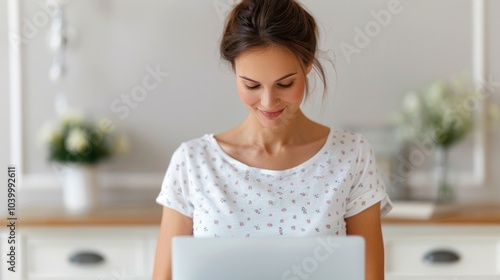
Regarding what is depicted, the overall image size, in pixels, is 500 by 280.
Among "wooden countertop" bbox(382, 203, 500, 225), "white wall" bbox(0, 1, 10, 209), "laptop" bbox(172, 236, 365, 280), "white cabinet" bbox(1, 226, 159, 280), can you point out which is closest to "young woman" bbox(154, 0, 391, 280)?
"laptop" bbox(172, 236, 365, 280)

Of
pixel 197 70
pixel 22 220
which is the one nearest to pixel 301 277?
pixel 22 220

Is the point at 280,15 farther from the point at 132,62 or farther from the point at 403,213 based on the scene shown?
the point at 132,62

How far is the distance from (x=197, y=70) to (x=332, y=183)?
5.31ft

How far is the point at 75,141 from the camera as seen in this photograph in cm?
296

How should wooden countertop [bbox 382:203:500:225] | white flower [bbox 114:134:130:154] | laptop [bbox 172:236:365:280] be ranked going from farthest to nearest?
1. white flower [bbox 114:134:130:154]
2. wooden countertop [bbox 382:203:500:225]
3. laptop [bbox 172:236:365:280]

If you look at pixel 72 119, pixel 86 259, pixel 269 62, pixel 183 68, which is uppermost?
pixel 183 68

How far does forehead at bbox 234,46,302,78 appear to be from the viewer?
4.90 ft

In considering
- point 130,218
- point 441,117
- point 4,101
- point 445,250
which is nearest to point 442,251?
point 445,250

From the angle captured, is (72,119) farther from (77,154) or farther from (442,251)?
(442,251)

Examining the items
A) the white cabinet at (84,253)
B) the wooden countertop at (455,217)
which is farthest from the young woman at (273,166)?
the white cabinet at (84,253)

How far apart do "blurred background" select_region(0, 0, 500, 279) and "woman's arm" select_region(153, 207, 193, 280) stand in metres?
1.52

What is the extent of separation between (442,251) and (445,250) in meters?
0.01

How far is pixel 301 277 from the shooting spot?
1.24m

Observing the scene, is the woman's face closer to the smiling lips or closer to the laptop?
the smiling lips
